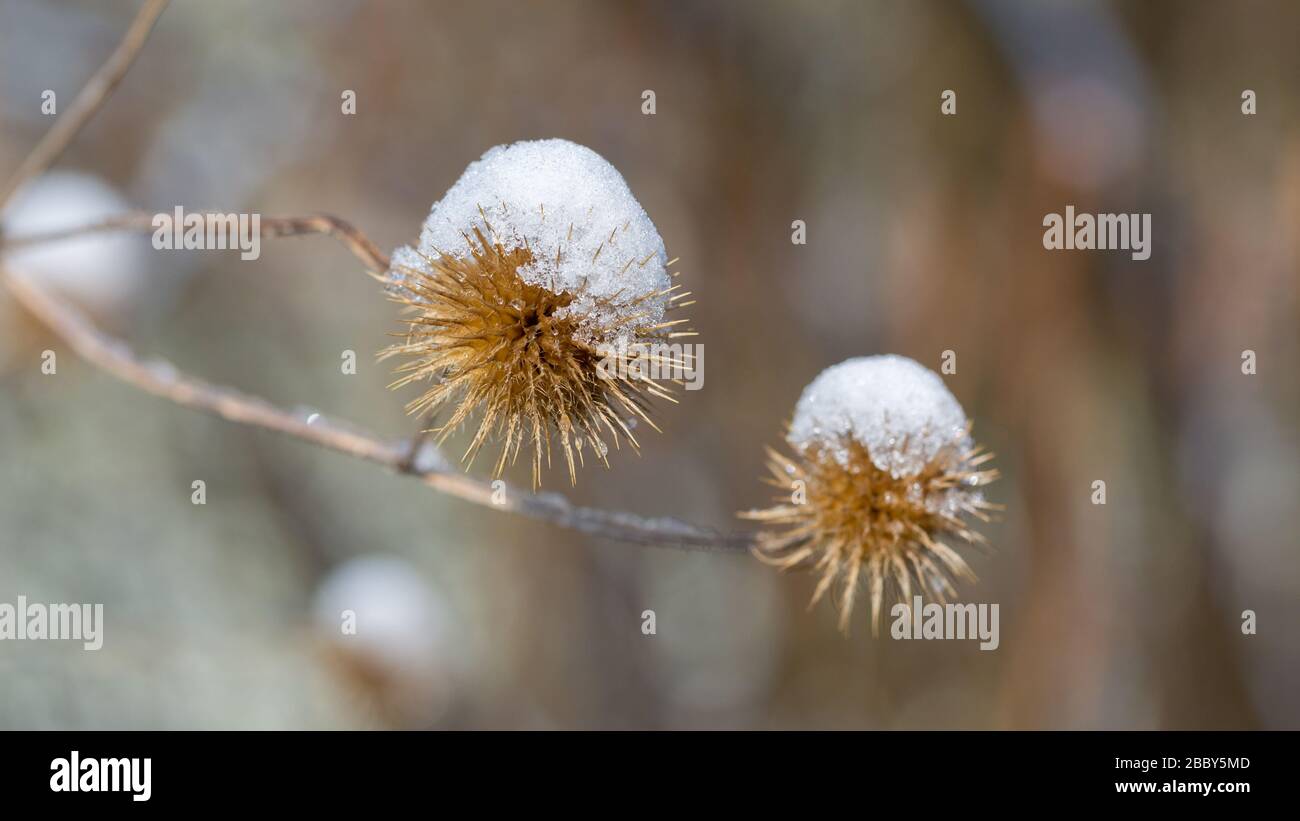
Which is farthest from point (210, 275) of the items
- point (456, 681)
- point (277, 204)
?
point (456, 681)

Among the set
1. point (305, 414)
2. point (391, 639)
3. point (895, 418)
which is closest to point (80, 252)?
point (391, 639)

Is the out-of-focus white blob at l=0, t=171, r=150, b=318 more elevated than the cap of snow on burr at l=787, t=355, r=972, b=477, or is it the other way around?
the out-of-focus white blob at l=0, t=171, r=150, b=318

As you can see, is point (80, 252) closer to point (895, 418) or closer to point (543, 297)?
point (543, 297)

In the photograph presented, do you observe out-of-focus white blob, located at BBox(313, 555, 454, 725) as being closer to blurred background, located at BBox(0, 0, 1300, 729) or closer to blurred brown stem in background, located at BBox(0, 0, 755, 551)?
blurred background, located at BBox(0, 0, 1300, 729)

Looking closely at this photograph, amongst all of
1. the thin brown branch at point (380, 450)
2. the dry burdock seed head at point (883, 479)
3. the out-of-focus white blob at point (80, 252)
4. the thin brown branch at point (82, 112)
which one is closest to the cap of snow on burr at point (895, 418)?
the dry burdock seed head at point (883, 479)

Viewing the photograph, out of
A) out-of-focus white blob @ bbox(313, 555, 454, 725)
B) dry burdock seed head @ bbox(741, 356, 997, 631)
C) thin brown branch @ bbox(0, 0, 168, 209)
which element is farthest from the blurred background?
dry burdock seed head @ bbox(741, 356, 997, 631)
